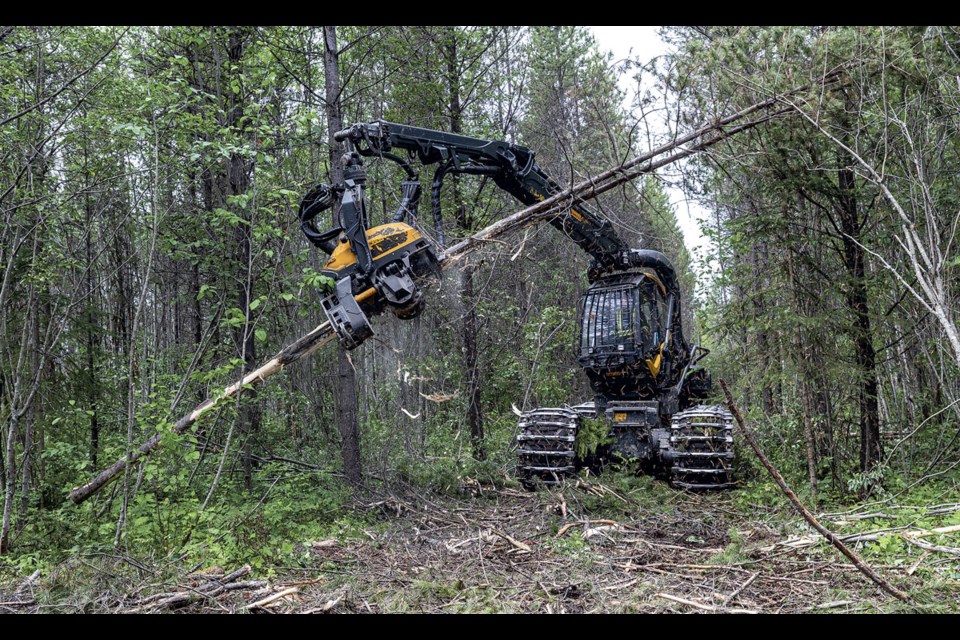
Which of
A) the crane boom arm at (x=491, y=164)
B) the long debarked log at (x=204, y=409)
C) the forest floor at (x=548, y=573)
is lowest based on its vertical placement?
the forest floor at (x=548, y=573)

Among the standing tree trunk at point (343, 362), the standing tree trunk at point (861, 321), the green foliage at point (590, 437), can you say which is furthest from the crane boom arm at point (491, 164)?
the standing tree trunk at point (861, 321)

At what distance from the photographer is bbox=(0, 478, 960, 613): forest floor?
4.21 m

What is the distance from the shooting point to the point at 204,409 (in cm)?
607

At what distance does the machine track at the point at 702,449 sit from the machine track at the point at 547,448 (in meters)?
1.27

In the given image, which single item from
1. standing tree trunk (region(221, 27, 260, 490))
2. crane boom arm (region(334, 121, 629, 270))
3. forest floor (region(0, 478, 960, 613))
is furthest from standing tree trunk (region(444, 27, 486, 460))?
forest floor (region(0, 478, 960, 613))

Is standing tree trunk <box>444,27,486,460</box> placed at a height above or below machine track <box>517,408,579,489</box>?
above

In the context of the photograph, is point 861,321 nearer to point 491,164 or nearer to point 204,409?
point 491,164

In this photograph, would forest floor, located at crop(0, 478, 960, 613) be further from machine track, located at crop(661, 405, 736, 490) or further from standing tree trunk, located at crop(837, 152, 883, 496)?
standing tree trunk, located at crop(837, 152, 883, 496)

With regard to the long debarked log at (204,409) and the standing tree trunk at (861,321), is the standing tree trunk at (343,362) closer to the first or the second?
the long debarked log at (204,409)

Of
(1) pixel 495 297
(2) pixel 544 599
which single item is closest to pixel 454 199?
(1) pixel 495 297

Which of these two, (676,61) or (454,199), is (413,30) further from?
(676,61)

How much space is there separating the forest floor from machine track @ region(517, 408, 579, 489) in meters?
1.19

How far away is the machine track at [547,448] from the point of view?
8.29 meters
